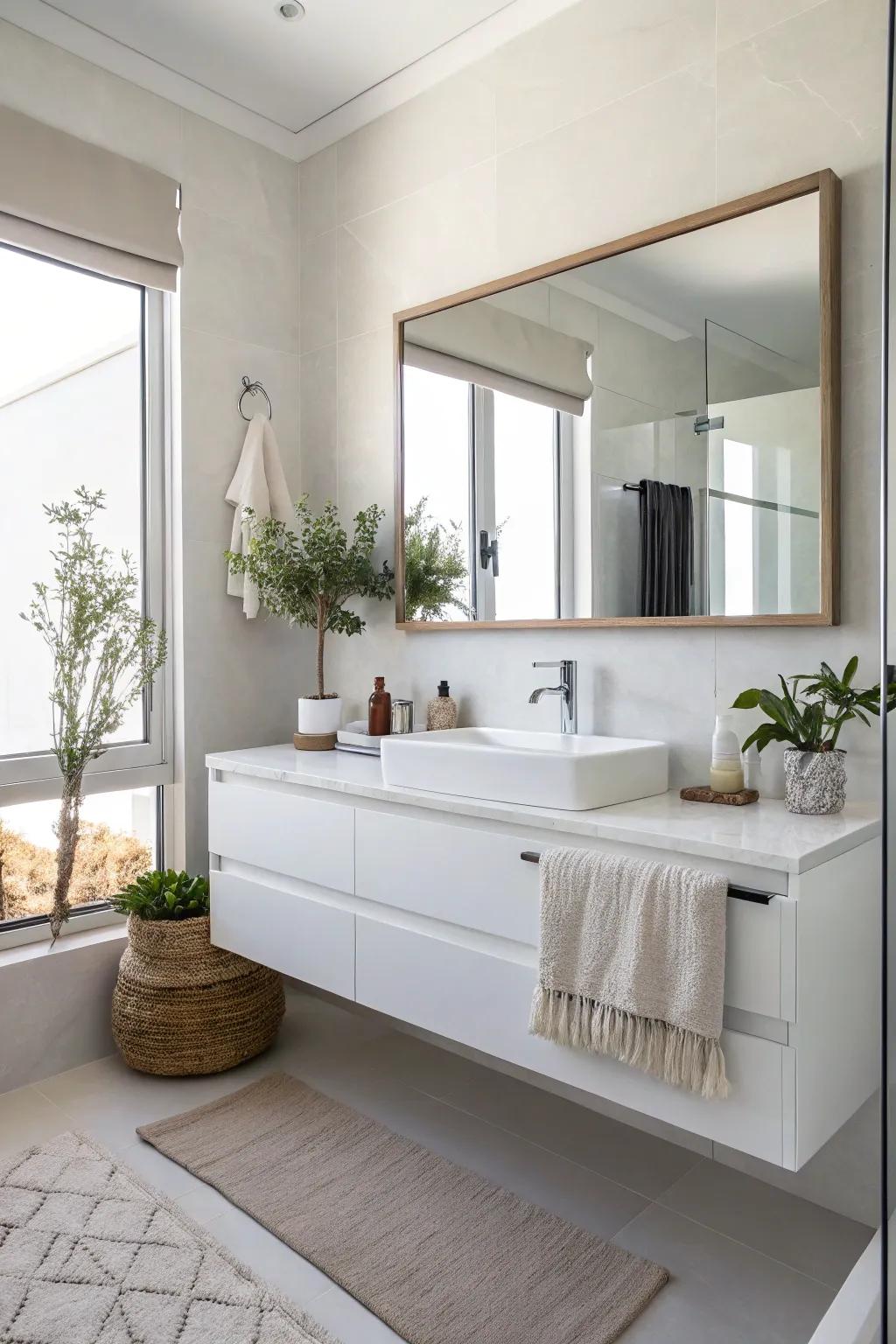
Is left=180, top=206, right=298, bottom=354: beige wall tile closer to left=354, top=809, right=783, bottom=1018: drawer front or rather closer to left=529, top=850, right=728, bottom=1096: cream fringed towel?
left=354, top=809, right=783, bottom=1018: drawer front

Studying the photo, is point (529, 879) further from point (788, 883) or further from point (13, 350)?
point (13, 350)

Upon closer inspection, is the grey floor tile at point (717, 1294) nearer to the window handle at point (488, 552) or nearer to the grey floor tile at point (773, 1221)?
the grey floor tile at point (773, 1221)

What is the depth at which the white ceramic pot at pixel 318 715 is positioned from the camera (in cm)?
260

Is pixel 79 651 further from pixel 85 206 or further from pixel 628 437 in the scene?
pixel 628 437

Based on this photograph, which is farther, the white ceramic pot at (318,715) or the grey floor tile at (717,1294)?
the white ceramic pot at (318,715)

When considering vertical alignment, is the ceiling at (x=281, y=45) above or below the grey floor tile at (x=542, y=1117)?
above

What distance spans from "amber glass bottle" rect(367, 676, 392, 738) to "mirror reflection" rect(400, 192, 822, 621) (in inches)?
9.5

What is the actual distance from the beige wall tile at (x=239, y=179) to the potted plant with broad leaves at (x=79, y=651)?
3.22ft

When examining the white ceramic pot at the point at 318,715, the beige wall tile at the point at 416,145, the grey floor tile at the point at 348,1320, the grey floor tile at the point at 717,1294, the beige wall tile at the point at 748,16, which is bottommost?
the grey floor tile at the point at 348,1320

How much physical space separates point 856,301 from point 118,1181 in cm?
229

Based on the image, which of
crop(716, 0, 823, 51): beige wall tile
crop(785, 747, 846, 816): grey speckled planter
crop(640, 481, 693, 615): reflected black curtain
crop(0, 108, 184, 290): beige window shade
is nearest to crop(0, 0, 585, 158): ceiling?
crop(0, 108, 184, 290): beige window shade

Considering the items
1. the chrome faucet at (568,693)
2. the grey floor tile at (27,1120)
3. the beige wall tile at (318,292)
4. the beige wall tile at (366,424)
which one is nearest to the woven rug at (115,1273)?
the grey floor tile at (27,1120)

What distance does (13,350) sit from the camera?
243 cm

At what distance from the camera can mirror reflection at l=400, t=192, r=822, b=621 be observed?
6.09 ft
